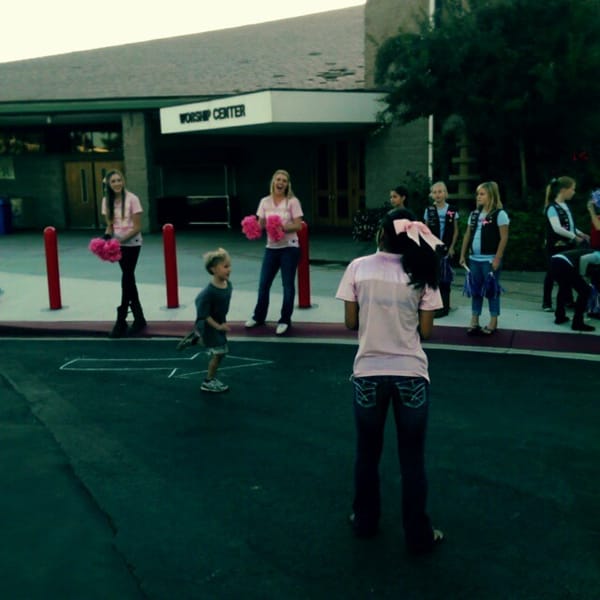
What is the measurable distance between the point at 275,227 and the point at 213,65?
1756cm

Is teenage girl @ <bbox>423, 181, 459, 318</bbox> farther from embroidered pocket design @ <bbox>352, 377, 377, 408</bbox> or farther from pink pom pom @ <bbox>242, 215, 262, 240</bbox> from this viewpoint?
embroidered pocket design @ <bbox>352, 377, 377, 408</bbox>

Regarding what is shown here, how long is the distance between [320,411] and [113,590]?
9.81 feet

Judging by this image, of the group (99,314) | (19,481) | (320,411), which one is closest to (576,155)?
(99,314)

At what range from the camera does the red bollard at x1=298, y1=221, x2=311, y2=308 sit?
416 inches

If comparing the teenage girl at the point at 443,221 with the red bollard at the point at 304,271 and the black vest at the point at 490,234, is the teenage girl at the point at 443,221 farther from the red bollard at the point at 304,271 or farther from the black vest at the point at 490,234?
the red bollard at the point at 304,271

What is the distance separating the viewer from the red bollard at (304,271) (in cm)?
1058

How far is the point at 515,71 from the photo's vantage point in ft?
46.3

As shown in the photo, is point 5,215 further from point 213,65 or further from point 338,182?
point 338,182

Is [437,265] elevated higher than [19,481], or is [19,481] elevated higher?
[437,265]

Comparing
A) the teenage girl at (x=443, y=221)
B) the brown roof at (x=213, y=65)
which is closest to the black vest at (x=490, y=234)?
the teenage girl at (x=443, y=221)

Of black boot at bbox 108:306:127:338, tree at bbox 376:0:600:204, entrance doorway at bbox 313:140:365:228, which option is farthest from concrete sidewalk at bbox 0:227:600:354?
entrance doorway at bbox 313:140:365:228

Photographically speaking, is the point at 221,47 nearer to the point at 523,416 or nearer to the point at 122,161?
the point at 122,161

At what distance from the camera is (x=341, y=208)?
2500 cm

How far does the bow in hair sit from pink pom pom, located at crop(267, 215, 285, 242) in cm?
507
